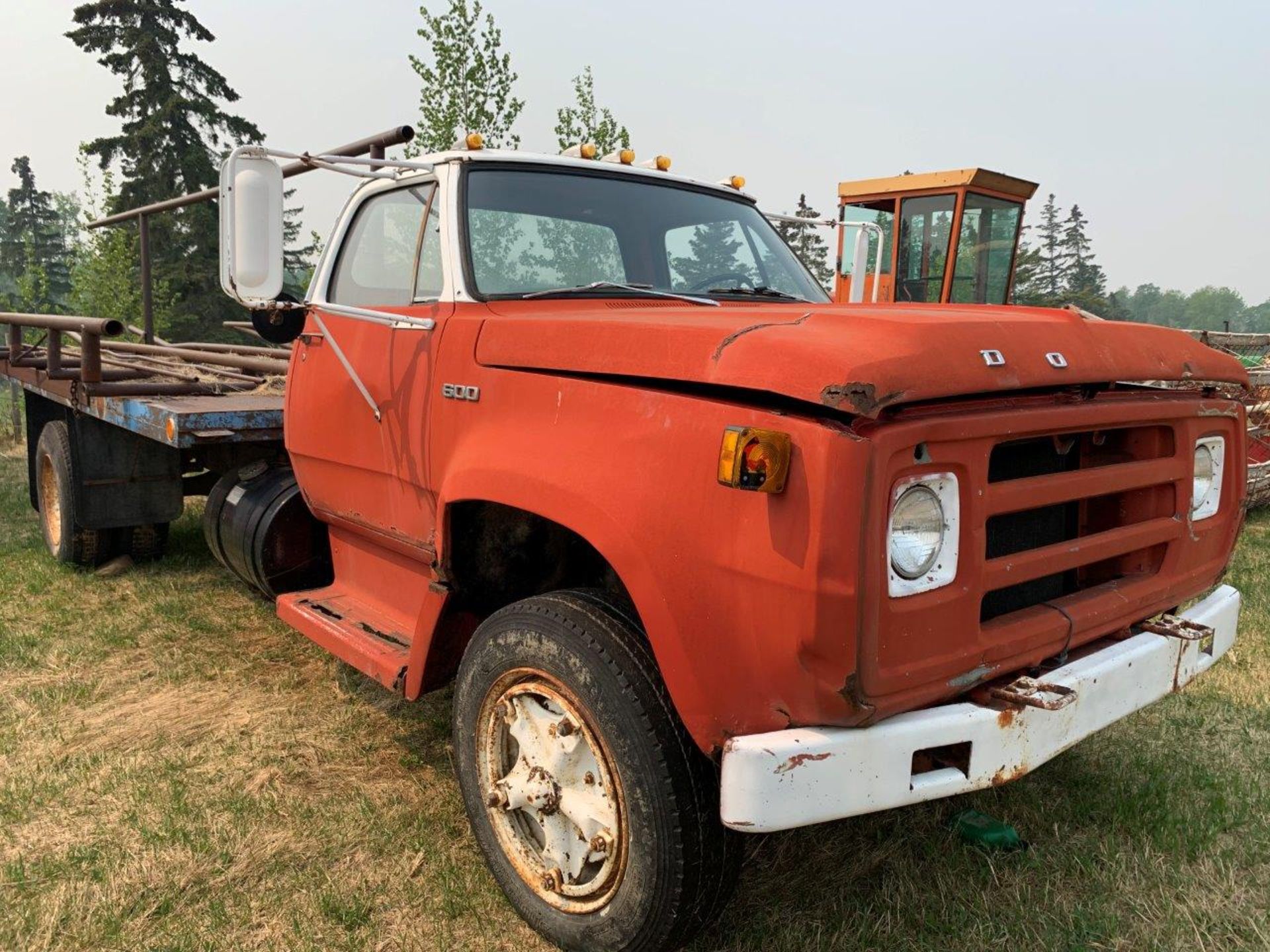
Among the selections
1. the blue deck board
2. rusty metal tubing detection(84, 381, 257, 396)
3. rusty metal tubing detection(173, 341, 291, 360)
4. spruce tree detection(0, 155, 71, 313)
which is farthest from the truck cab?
spruce tree detection(0, 155, 71, 313)

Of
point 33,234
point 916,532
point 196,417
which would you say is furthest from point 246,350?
point 33,234

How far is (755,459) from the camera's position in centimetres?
183

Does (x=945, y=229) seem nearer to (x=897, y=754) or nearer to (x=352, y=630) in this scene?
(x=352, y=630)

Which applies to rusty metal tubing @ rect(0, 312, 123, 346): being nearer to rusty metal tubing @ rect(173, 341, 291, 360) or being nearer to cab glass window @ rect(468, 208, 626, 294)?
rusty metal tubing @ rect(173, 341, 291, 360)

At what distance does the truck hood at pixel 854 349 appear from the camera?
5.97 feet

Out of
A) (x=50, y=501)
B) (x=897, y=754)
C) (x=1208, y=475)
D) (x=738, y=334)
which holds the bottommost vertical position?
(x=50, y=501)

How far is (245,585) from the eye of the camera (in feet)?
19.3

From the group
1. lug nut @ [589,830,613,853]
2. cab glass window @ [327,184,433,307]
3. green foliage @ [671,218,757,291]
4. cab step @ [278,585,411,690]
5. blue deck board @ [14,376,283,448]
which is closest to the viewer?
lug nut @ [589,830,613,853]

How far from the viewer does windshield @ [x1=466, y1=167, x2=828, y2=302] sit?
312 cm

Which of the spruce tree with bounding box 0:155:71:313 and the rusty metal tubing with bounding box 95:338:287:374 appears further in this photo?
the spruce tree with bounding box 0:155:71:313

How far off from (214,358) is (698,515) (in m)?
5.33

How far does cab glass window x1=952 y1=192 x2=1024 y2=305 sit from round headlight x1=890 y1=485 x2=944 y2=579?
29.3 feet

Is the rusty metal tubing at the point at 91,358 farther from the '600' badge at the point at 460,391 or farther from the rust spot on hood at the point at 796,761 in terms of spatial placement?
the rust spot on hood at the point at 796,761

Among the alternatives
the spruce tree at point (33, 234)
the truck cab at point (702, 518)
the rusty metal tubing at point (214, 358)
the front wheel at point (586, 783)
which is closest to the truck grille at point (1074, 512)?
the truck cab at point (702, 518)
